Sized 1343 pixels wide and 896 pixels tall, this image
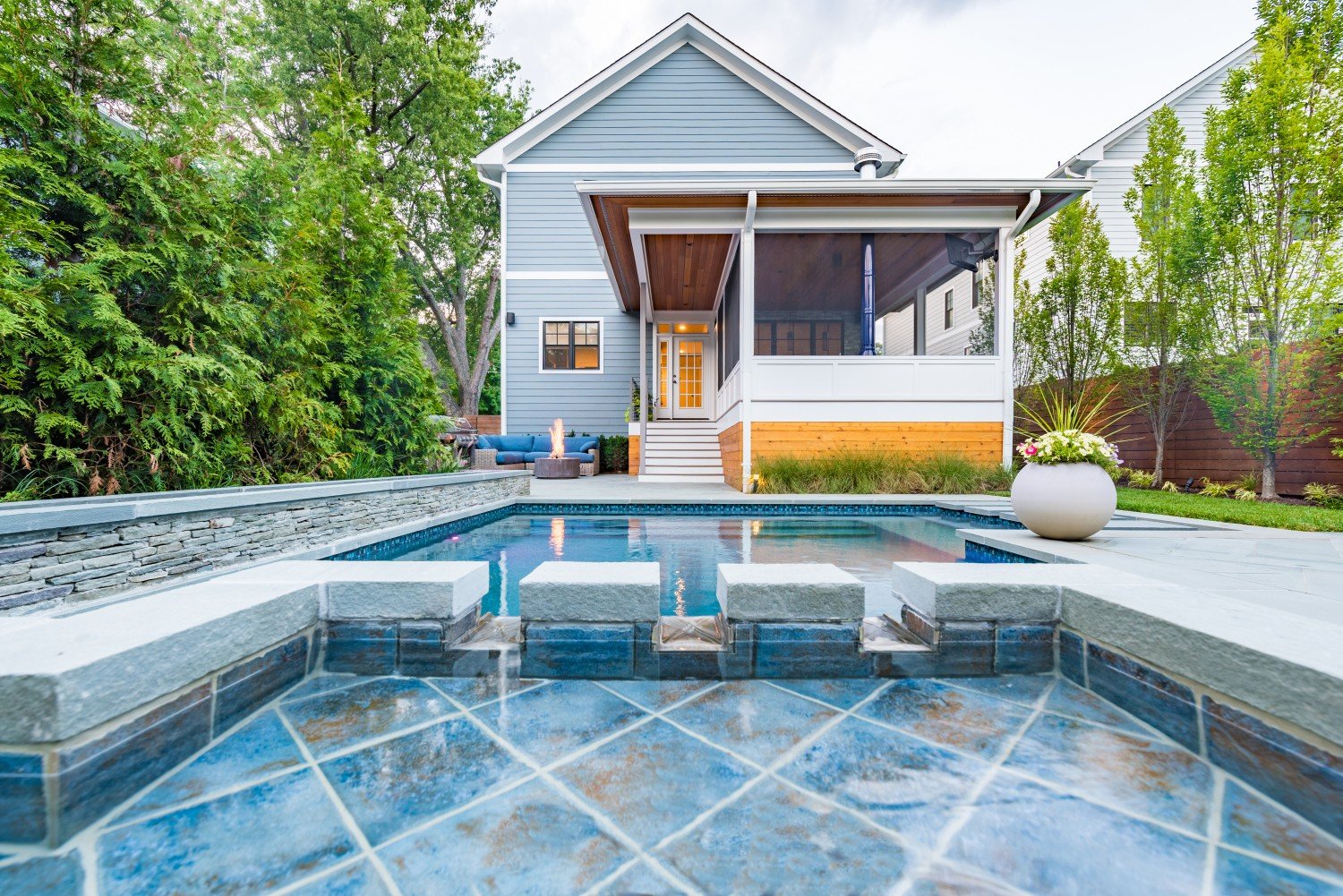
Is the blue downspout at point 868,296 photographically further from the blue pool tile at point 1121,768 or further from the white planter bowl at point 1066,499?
the blue pool tile at point 1121,768

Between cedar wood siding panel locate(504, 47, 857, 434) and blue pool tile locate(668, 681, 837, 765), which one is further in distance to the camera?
cedar wood siding panel locate(504, 47, 857, 434)

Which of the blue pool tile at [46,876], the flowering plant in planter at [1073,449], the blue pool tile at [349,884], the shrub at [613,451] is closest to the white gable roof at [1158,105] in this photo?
the shrub at [613,451]

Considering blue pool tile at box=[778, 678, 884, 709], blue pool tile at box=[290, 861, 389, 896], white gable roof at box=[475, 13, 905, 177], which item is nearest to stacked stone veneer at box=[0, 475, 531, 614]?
blue pool tile at box=[290, 861, 389, 896]

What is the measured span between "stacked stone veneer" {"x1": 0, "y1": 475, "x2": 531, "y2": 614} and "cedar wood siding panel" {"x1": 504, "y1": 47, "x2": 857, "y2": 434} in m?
7.86

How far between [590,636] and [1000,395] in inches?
267

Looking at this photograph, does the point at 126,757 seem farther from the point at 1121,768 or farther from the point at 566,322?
the point at 566,322

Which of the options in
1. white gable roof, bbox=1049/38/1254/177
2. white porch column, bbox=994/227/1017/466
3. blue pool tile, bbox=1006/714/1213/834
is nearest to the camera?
blue pool tile, bbox=1006/714/1213/834

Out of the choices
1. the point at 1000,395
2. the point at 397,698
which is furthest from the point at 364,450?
the point at 1000,395

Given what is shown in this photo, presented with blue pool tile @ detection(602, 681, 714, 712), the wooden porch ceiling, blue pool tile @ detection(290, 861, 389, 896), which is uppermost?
the wooden porch ceiling

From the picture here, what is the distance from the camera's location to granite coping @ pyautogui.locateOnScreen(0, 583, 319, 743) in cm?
94

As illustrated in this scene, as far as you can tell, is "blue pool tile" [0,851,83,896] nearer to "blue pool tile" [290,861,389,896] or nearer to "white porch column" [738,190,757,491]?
"blue pool tile" [290,861,389,896]

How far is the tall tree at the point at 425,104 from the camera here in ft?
40.2

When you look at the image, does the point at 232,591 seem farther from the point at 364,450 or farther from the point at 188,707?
the point at 364,450

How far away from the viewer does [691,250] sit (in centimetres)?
794
